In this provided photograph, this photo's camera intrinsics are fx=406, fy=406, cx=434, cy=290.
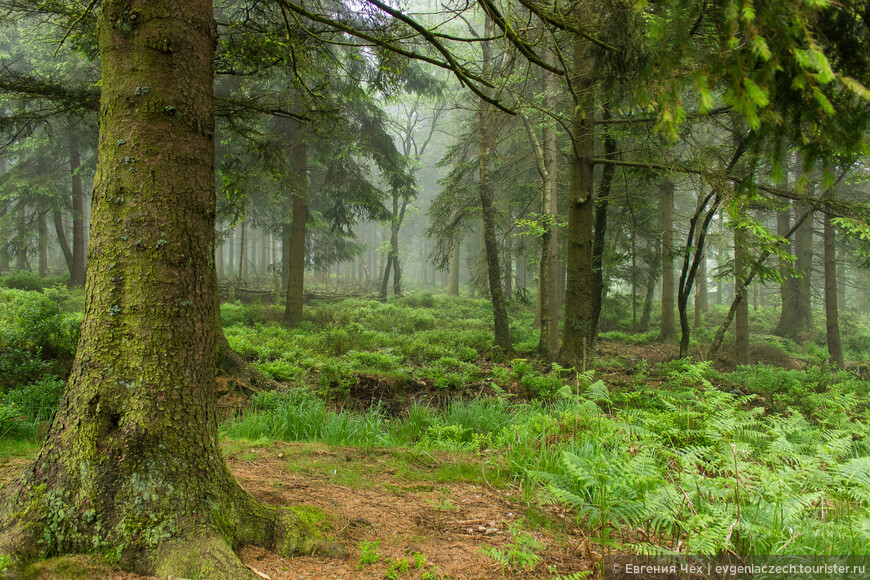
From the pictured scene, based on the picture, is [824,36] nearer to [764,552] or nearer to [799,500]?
[799,500]

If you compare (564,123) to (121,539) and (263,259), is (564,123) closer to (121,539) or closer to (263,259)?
(121,539)

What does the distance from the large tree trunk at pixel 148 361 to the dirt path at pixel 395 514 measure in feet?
0.57

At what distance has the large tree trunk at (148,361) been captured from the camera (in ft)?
6.04

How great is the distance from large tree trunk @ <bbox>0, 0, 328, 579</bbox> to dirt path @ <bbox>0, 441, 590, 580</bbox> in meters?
0.17

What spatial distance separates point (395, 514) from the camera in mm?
2670

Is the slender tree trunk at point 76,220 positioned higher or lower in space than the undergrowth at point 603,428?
higher

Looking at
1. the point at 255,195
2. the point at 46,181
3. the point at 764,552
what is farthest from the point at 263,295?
the point at 764,552

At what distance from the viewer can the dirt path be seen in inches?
79.3

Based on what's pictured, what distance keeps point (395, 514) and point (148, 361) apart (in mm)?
1743

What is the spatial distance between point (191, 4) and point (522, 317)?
1549 centimetres

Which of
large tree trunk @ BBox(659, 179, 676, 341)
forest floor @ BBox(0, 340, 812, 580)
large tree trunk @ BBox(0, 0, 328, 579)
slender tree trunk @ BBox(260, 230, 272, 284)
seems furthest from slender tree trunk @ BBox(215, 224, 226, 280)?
large tree trunk @ BBox(659, 179, 676, 341)

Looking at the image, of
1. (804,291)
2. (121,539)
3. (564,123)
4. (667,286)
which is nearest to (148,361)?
(121,539)

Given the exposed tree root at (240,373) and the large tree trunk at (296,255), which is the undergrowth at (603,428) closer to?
the exposed tree root at (240,373)

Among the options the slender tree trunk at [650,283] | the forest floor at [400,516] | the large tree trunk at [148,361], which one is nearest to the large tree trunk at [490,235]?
the slender tree trunk at [650,283]
